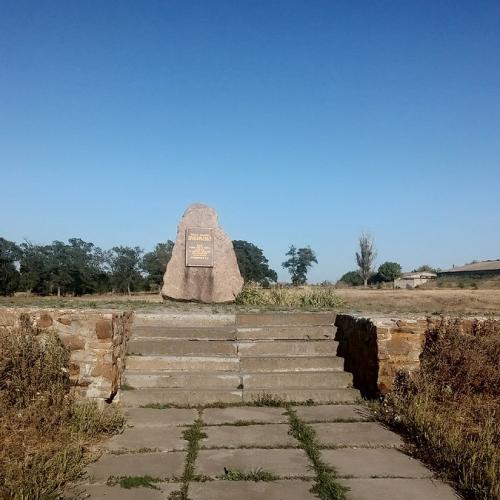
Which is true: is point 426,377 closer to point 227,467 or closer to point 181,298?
point 227,467

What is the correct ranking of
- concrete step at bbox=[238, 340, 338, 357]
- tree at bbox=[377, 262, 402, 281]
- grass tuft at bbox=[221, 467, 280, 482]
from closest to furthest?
1. grass tuft at bbox=[221, 467, 280, 482]
2. concrete step at bbox=[238, 340, 338, 357]
3. tree at bbox=[377, 262, 402, 281]

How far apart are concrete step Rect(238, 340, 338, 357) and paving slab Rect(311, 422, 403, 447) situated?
5.75 feet

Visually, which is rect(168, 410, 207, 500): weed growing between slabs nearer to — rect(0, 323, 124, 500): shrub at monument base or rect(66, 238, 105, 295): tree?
rect(0, 323, 124, 500): shrub at monument base

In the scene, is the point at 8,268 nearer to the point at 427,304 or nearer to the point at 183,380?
the point at 427,304

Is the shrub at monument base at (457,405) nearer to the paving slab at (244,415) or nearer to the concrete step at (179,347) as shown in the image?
the paving slab at (244,415)

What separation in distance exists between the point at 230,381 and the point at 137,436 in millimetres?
1549

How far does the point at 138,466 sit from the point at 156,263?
31418 mm

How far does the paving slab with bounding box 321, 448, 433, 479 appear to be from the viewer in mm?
3189

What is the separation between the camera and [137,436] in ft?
12.8

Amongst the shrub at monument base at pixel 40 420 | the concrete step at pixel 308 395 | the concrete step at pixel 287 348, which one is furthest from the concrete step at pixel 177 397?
the concrete step at pixel 287 348

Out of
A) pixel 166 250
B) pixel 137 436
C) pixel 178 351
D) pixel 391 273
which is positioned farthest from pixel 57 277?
pixel 391 273

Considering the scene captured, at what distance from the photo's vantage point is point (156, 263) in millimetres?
34125

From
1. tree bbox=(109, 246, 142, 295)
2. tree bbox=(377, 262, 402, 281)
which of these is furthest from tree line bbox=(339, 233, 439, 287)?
tree bbox=(109, 246, 142, 295)

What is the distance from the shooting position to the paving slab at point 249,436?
147 inches
